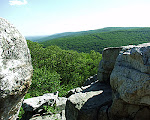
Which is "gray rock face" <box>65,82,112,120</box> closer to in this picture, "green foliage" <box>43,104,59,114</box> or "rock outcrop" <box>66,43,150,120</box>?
"rock outcrop" <box>66,43,150,120</box>

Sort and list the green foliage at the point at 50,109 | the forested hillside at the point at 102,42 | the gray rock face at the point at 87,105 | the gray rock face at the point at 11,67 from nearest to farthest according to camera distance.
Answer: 1. the gray rock face at the point at 11,67
2. the gray rock face at the point at 87,105
3. the green foliage at the point at 50,109
4. the forested hillside at the point at 102,42

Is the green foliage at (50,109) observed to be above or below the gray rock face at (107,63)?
below

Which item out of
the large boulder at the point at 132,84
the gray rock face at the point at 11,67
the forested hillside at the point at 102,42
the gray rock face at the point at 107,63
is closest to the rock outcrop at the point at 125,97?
the large boulder at the point at 132,84

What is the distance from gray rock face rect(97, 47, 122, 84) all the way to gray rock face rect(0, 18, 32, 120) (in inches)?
235

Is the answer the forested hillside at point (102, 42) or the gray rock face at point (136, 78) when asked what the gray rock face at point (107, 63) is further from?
the forested hillside at point (102, 42)

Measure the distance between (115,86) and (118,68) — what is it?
0.86 meters

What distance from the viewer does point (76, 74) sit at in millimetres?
22594

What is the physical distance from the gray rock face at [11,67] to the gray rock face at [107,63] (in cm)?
598

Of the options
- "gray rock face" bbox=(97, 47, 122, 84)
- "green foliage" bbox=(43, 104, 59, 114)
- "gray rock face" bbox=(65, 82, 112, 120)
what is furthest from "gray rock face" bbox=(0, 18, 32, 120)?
"green foliage" bbox=(43, 104, 59, 114)

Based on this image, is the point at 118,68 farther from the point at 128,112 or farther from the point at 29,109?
the point at 29,109

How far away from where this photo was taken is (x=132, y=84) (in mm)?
4660

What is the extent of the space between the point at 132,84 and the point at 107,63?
408 cm

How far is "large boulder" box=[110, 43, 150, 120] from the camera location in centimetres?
438

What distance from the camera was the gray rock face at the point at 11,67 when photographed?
3164 mm
